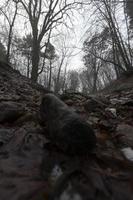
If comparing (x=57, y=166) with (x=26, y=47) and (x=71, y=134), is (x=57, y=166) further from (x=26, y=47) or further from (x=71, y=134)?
(x=26, y=47)

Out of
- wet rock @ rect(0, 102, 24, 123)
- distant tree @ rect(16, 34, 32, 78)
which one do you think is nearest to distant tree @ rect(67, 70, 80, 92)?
distant tree @ rect(16, 34, 32, 78)

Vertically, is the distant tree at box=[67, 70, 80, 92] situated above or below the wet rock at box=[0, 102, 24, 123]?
above

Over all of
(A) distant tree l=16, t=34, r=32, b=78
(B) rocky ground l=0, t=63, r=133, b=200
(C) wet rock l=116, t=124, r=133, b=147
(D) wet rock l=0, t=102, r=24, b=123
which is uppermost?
(A) distant tree l=16, t=34, r=32, b=78

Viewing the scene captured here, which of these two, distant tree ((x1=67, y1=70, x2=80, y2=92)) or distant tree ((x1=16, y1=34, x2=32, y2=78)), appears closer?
distant tree ((x1=16, y1=34, x2=32, y2=78))

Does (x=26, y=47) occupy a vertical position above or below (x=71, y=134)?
above

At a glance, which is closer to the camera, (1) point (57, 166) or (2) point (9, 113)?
(1) point (57, 166)

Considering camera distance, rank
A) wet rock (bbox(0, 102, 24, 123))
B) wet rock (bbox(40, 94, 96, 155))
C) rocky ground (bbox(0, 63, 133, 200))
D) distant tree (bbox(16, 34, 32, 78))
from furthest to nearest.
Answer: distant tree (bbox(16, 34, 32, 78)), wet rock (bbox(0, 102, 24, 123)), wet rock (bbox(40, 94, 96, 155)), rocky ground (bbox(0, 63, 133, 200))

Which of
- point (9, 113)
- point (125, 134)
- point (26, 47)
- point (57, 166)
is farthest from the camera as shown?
point (26, 47)

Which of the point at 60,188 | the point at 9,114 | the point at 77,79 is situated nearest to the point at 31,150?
the point at 60,188

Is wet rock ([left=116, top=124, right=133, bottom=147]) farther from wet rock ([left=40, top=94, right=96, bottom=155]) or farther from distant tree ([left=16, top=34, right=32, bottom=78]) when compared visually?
distant tree ([left=16, top=34, right=32, bottom=78])

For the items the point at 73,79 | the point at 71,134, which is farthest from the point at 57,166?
the point at 73,79

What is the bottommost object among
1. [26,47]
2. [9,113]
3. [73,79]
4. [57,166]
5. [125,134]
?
[57,166]

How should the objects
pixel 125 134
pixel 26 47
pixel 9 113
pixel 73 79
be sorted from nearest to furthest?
pixel 125 134 < pixel 9 113 < pixel 26 47 < pixel 73 79

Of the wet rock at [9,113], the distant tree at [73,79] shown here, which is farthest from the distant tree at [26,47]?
the distant tree at [73,79]
